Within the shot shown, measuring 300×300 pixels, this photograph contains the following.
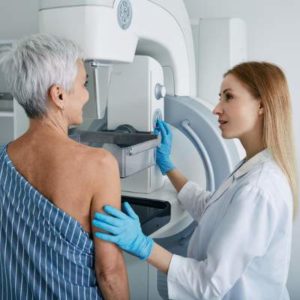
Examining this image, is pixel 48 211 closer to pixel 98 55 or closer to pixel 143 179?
pixel 98 55

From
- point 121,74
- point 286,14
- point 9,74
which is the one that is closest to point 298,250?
point 286,14

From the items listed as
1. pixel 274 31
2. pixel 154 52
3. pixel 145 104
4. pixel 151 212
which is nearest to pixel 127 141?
pixel 145 104

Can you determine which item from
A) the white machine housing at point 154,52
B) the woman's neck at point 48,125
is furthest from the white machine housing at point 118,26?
the woman's neck at point 48,125

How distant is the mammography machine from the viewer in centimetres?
111

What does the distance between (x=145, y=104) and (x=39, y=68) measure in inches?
22.3

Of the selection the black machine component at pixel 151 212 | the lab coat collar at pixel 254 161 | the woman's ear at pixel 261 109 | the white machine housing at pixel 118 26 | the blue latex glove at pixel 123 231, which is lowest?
the black machine component at pixel 151 212

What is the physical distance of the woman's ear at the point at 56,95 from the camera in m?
0.97

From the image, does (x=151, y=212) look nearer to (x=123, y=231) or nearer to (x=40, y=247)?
(x=123, y=231)

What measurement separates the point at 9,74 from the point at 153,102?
24.0 inches

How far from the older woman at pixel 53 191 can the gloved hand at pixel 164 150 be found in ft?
1.91

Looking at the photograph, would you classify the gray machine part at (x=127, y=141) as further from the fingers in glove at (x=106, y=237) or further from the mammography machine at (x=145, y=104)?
the fingers in glove at (x=106, y=237)

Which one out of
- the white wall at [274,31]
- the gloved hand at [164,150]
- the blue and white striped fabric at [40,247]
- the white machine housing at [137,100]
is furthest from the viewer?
the white wall at [274,31]

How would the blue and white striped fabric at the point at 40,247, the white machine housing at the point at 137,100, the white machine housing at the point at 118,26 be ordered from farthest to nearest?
1. the white machine housing at the point at 137,100
2. the white machine housing at the point at 118,26
3. the blue and white striped fabric at the point at 40,247

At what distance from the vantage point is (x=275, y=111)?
3.68ft
